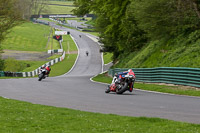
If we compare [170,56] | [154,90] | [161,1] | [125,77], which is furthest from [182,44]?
[125,77]

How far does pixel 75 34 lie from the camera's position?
13262cm

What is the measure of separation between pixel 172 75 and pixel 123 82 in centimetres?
501

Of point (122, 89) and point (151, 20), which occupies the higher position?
point (151, 20)

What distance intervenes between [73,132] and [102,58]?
7805cm

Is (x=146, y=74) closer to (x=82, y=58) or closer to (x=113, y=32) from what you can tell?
(x=113, y=32)

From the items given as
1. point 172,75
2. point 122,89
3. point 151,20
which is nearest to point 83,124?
point 122,89

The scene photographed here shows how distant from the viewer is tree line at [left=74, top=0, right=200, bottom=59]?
92.1 feet

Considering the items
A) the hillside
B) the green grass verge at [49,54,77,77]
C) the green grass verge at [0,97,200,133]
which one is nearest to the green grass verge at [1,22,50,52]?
the green grass verge at [49,54,77,77]

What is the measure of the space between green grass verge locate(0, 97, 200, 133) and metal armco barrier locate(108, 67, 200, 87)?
33.2 feet

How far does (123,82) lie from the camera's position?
58.5 feet

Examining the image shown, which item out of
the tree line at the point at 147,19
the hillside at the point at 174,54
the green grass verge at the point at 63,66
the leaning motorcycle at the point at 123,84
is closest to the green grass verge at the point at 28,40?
the green grass verge at the point at 63,66

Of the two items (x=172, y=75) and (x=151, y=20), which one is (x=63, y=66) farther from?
(x=172, y=75)

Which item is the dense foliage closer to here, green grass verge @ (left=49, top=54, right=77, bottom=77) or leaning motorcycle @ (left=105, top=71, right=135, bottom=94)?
leaning motorcycle @ (left=105, top=71, right=135, bottom=94)

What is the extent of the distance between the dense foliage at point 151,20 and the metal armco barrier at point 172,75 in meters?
3.97
